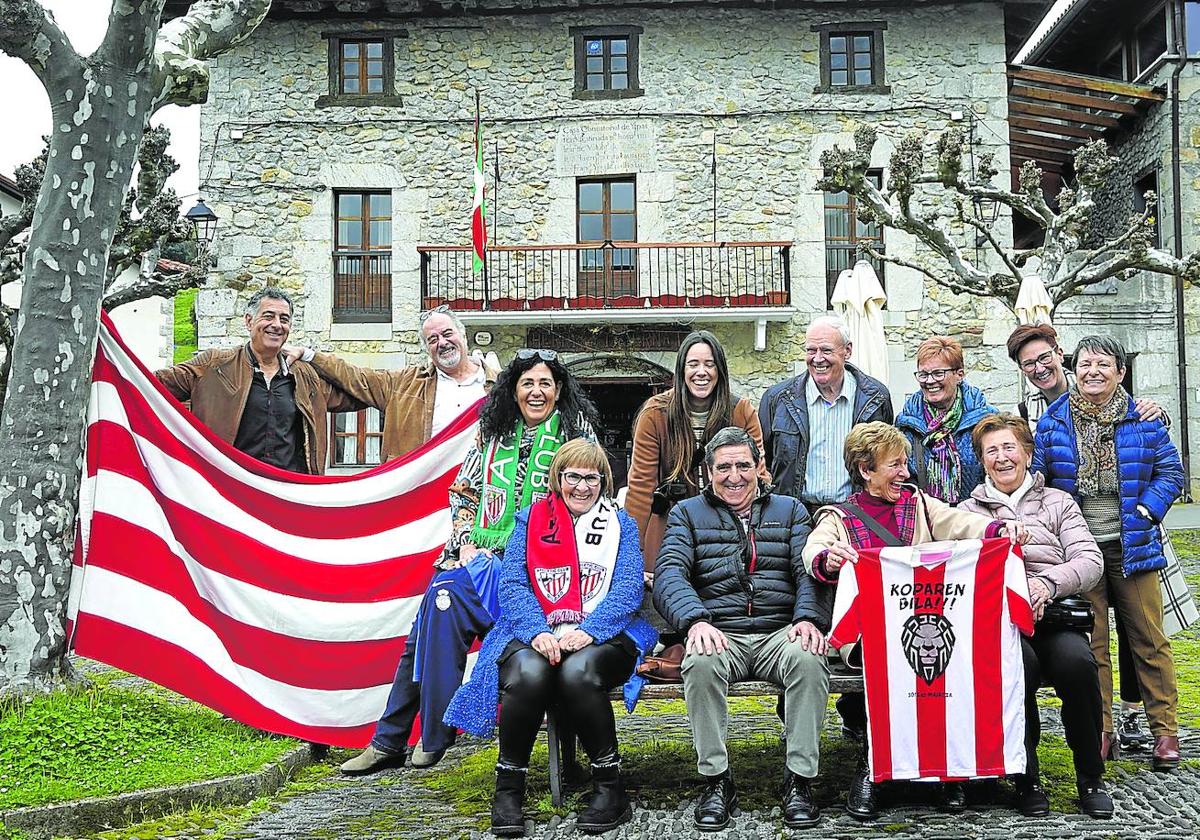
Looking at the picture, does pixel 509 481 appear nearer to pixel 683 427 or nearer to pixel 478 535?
pixel 478 535

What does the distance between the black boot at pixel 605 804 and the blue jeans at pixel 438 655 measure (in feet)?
2.44

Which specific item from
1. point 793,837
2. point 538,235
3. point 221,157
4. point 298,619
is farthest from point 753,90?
point 793,837

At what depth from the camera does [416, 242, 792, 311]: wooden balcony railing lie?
56.4 ft

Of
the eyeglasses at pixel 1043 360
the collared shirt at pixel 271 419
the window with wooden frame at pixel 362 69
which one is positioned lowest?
the collared shirt at pixel 271 419

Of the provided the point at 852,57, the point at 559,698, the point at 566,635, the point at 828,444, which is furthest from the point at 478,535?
the point at 852,57

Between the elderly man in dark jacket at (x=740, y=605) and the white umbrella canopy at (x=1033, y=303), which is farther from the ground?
the white umbrella canopy at (x=1033, y=303)

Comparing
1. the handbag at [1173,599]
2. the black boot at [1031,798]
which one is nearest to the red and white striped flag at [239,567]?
the black boot at [1031,798]

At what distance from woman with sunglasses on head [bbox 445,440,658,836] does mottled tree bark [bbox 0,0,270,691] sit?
2.10 meters

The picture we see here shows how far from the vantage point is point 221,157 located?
17.8m

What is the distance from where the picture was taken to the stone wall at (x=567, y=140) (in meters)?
17.5

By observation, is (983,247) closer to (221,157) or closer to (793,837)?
Result: (221,157)

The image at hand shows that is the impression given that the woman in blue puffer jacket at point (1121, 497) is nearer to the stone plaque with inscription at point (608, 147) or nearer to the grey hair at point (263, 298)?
the grey hair at point (263, 298)

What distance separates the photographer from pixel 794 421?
529 centimetres

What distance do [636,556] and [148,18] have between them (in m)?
3.38
